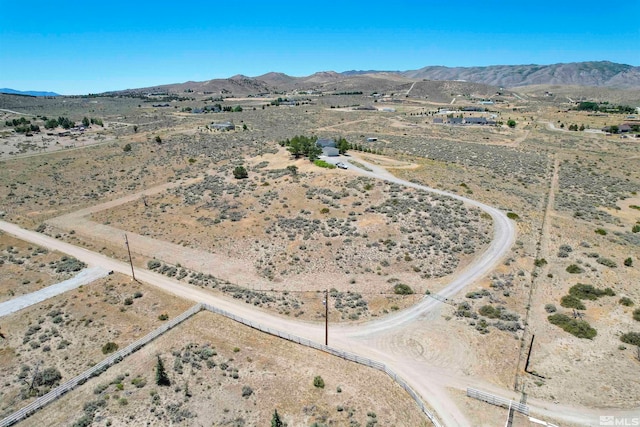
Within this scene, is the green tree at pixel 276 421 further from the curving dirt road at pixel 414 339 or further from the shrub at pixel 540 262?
the shrub at pixel 540 262

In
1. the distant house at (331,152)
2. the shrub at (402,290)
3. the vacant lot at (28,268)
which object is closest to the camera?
the shrub at (402,290)

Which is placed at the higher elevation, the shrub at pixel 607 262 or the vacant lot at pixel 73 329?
the shrub at pixel 607 262

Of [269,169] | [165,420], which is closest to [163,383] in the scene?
[165,420]

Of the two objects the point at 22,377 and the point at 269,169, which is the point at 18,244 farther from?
the point at 269,169

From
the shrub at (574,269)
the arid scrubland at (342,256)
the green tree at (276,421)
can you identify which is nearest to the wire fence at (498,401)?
the arid scrubland at (342,256)

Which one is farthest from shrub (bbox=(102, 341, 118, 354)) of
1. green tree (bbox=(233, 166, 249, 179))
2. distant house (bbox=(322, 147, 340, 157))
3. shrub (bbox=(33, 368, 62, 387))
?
distant house (bbox=(322, 147, 340, 157))

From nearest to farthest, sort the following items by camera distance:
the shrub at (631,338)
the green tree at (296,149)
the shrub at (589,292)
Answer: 1. the shrub at (631,338)
2. the shrub at (589,292)
3. the green tree at (296,149)

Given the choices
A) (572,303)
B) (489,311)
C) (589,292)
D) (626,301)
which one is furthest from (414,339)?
(626,301)
